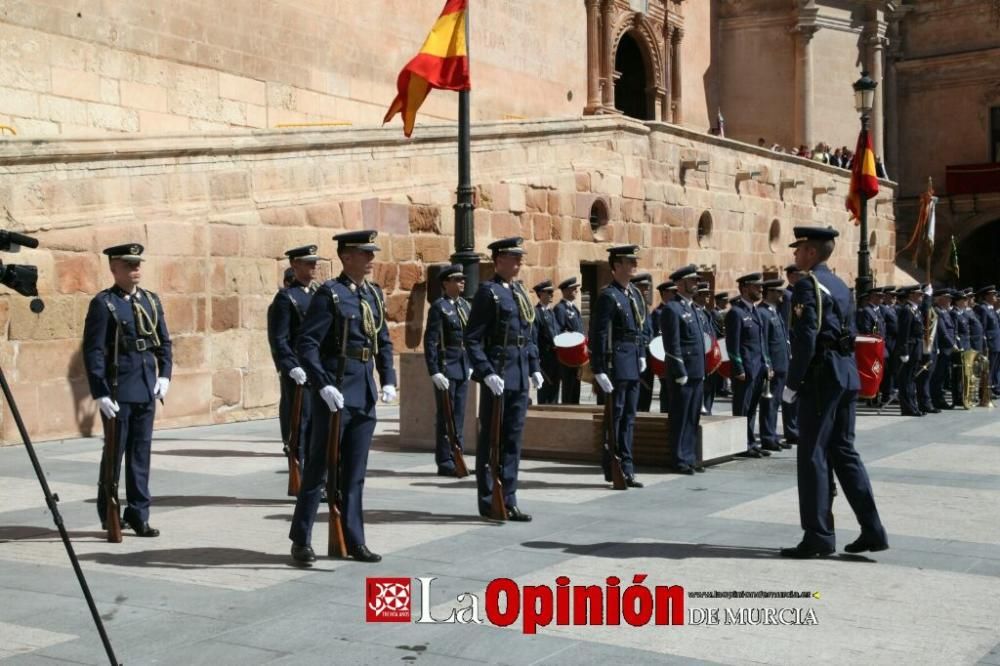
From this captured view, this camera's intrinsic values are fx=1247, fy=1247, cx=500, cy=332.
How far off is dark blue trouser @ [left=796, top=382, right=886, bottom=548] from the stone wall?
831cm

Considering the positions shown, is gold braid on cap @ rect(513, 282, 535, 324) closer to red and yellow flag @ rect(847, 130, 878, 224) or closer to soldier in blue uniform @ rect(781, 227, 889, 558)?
soldier in blue uniform @ rect(781, 227, 889, 558)

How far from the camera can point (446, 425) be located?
10758 millimetres

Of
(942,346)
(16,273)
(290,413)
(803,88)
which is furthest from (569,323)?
(803,88)

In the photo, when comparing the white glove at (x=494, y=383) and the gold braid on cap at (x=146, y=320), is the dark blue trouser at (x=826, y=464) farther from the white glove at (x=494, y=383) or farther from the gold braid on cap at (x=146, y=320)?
the gold braid on cap at (x=146, y=320)

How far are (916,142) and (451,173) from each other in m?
29.0

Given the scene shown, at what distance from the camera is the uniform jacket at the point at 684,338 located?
10.9 metres

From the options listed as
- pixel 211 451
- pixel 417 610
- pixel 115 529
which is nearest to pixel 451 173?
pixel 211 451

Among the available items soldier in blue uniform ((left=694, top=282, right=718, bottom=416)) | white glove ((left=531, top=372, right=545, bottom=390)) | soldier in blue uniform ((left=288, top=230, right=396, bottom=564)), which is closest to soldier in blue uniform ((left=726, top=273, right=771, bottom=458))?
soldier in blue uniform ((left=694, top=282, right=718, bottom=416))

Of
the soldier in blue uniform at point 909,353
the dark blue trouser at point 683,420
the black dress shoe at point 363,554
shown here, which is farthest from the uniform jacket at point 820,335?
the soldier in blue uniform at point 909,353

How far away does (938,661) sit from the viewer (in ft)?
16.7

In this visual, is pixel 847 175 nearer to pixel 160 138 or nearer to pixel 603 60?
pixel 603 60

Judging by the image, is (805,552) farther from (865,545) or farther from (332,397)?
(332,397)

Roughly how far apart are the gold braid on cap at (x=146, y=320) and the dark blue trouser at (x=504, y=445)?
7.25ft

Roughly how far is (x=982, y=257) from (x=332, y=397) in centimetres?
3925
